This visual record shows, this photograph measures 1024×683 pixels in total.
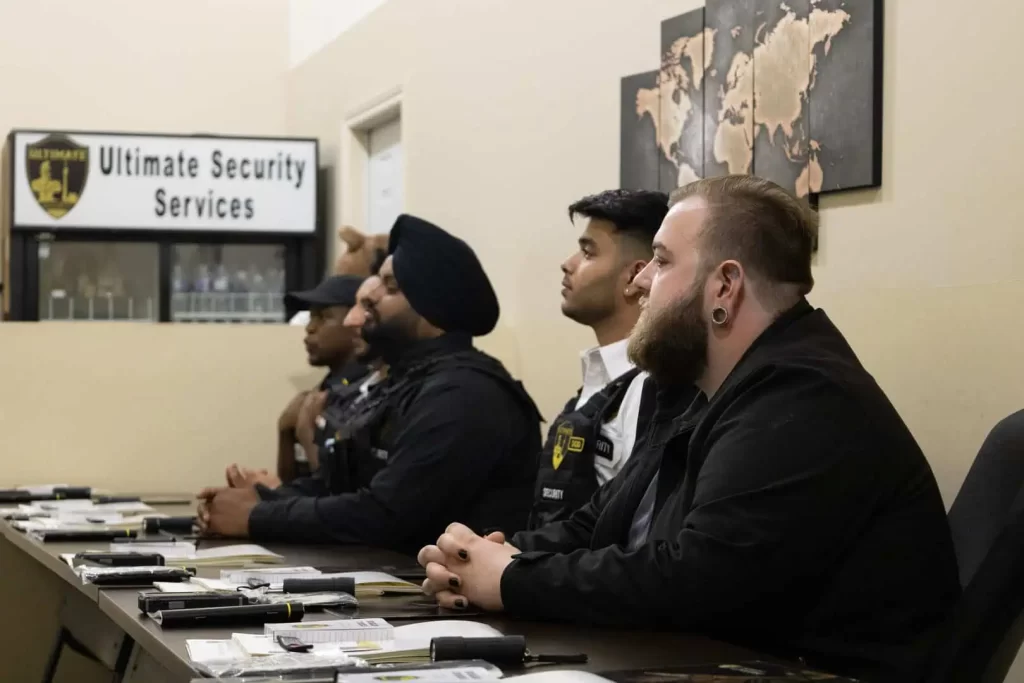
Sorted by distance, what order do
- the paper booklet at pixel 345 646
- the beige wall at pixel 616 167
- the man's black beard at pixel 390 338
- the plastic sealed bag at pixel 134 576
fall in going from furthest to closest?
the man's black beard at pixel 390 338 → the beige wall at pixel 616 167 → the plastic sealed bag at pixel 134 576 → the paper booklet at pixel 345 646

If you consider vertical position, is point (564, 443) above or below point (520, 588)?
above

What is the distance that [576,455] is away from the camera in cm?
267

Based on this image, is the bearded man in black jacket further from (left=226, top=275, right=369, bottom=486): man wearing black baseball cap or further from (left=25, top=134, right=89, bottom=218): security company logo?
(left=25, top=134, right=89, bottom=218): security company logo

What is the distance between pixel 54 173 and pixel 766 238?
5.28m

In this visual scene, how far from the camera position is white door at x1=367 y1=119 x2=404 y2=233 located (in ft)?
19.5

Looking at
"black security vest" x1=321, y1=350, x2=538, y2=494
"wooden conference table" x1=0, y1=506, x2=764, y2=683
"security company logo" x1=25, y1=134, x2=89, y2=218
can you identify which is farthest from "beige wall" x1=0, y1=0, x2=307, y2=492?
"security company logo" x1=25, y1=134, x2=89, y2=218

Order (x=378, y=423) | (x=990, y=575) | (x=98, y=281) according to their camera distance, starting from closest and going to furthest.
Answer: (x=990, y=575) < (x=378, y=423) < (x=98, y=281)

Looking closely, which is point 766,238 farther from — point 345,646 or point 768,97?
point 768,97

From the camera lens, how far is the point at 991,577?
1.81 metres

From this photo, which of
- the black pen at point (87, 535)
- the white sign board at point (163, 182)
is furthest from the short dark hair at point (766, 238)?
the white sign board at point (163, 182)

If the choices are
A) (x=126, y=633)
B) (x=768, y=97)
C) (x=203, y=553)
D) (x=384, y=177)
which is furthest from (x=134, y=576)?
(x=384, y=177)

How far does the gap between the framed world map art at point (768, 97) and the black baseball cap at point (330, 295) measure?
4.45 feet

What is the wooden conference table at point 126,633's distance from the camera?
5.50 feet

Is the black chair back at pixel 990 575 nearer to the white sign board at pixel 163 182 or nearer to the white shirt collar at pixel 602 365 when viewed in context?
the white shirt collar at pixel 602 365
